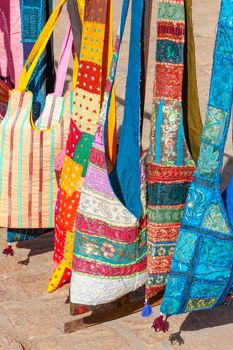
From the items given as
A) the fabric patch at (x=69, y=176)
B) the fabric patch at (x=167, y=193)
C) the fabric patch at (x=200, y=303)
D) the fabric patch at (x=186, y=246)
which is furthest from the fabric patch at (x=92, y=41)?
the fabric patch at (x=200, y=303)

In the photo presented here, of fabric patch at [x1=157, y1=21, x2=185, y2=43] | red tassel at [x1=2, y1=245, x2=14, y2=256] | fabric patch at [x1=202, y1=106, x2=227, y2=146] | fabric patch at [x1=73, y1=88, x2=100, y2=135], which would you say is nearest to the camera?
fabric patch at [x1=202, y1=106, x2=227, y2=146]

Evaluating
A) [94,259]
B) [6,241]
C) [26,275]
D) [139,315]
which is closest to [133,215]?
[94,259]

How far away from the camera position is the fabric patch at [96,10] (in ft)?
11.9

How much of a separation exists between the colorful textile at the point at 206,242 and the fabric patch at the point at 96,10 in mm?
651

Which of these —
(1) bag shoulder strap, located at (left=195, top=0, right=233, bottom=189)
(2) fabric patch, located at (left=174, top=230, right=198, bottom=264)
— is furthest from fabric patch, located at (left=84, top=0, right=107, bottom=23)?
(2) fabric patch, located at (left=174, top=230, right=198, bottom=264)

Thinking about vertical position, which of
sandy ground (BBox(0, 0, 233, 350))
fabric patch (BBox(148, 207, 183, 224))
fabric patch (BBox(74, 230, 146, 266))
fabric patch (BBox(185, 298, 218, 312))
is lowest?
sandy ground (BBox(0, 0, 233, 350))

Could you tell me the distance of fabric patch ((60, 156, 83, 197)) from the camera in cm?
388

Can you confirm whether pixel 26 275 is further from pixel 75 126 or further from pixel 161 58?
pixel 161 58

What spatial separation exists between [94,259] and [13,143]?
0.84 meters

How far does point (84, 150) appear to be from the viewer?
3.84 meters

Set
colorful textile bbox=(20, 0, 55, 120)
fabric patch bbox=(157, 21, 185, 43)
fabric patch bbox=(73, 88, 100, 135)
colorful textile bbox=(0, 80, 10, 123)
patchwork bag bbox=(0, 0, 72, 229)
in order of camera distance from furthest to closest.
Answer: colorful textile bbox=(0, 80, 10, 123) → colorful textile bbox=(20, 0, 55, 120) → patchwork bag bbox=(0, 0, 72, 229) → fabric patch bbox=(73, 88, 100, 135) → fabric patch bbox=(157, 21, 185, 43)

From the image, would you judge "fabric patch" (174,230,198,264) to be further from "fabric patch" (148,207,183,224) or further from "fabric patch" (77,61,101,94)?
"fabric patch" (77,61,101,94)

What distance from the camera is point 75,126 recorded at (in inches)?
153

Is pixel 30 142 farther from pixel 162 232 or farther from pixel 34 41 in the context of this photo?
pixel 162 232
